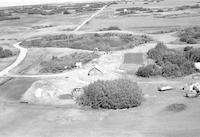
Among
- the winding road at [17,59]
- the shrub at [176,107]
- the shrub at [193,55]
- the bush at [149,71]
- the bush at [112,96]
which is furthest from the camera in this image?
the shrub at [193,55]

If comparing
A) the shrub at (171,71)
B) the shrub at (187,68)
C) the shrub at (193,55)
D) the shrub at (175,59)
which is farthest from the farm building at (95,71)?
the shrub at (193,55)

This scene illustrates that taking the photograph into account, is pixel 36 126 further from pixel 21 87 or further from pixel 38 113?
pixel 21 87

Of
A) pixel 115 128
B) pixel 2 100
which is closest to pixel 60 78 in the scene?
pixel 2 100

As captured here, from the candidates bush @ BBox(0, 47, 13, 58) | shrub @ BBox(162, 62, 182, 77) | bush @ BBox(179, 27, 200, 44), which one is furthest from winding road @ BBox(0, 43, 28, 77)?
bush @ BBox(179, 27, 200, 44)

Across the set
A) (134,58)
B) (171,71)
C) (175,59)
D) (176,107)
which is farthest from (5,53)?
(176,107)

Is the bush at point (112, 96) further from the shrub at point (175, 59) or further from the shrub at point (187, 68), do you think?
the shrub at point (175, 59)

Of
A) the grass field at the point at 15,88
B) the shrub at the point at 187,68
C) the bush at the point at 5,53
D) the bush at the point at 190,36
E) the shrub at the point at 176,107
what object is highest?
the bush at the point at 190,36

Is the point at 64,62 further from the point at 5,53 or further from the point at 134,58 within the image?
the point at 5,53
